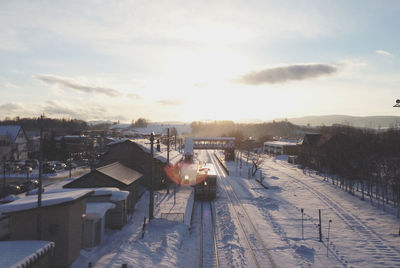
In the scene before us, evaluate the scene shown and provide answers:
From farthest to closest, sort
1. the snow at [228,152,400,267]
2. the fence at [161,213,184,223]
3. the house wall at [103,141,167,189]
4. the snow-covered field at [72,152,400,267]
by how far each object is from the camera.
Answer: the house wall at [103,141,167,189], the fence at [161,213,184,223], the snow at [228,152,400,267], the snow-covered field at [72,152,400,267]

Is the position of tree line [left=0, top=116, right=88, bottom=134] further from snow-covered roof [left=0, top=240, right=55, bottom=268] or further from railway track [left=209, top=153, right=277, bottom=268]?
railway track [left=209, top=153, right=277, bottom=268]

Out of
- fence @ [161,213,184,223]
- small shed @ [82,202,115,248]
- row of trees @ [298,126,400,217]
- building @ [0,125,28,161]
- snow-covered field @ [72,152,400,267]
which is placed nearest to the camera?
snow-covered field @ [72,152,400,267]

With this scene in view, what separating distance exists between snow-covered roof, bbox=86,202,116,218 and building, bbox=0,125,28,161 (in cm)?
4909

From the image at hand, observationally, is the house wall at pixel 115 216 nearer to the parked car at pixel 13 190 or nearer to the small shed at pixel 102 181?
the small shed at pixel 102 181

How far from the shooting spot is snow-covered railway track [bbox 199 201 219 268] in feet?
46.1

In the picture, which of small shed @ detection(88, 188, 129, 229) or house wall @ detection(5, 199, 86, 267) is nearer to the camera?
house wall @ detection(5, 199, 86, 267)

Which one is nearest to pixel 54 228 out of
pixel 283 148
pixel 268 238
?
pixel 268 238

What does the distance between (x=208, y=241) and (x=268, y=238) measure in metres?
4.23

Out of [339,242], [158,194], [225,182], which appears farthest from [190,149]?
[339,242]

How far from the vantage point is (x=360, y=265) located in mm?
13875

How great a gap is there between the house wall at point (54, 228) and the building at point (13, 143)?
51.2 meters

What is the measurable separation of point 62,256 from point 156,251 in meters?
4.94

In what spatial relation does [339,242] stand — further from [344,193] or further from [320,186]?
[320,186]

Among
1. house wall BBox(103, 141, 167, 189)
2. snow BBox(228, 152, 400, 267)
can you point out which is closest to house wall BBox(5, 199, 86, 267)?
snow BBox(228, 152, 400, 267)
